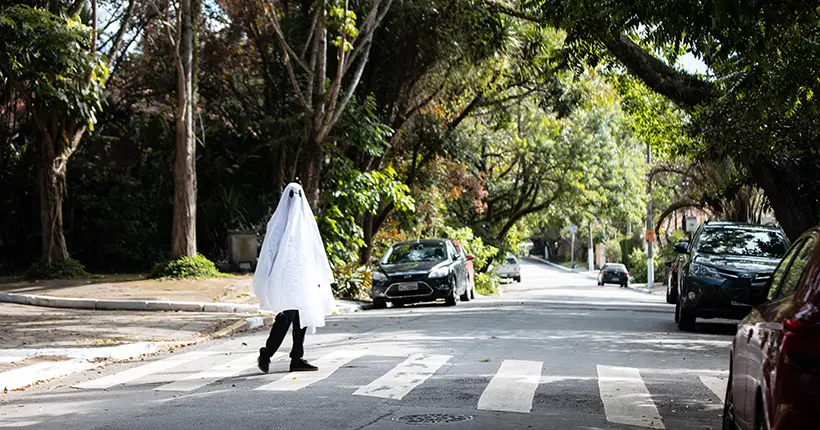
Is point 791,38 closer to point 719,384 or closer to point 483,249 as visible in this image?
point 719,384

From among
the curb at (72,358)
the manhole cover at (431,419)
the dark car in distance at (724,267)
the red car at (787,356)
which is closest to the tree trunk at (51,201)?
the curb at (72,358)

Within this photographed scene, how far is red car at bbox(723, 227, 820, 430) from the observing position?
4.29m

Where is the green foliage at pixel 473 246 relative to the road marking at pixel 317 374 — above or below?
→ above

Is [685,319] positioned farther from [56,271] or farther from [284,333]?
[56,271]

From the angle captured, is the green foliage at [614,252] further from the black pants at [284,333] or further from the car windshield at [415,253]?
the black pants at [284,333]

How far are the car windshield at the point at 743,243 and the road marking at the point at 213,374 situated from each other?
815 cm

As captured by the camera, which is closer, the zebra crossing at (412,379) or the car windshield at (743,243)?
the zebra crossing at (412,379)

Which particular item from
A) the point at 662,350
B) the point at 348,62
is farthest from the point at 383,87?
the point at 662,350

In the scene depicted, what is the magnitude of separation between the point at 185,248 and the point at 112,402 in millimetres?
15380

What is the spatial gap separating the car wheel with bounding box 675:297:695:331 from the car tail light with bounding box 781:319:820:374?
1198cm

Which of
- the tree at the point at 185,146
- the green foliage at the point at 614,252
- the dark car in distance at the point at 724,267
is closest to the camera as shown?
the dark car in distance at the point at 724,267

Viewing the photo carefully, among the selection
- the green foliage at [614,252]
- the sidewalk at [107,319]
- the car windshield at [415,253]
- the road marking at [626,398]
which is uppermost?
the green foliage at [614,252]

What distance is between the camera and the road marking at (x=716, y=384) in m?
9.40

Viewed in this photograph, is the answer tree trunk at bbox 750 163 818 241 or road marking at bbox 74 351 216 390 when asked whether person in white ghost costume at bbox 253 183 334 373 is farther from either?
tree trunk at bbox 750 163 818 241
